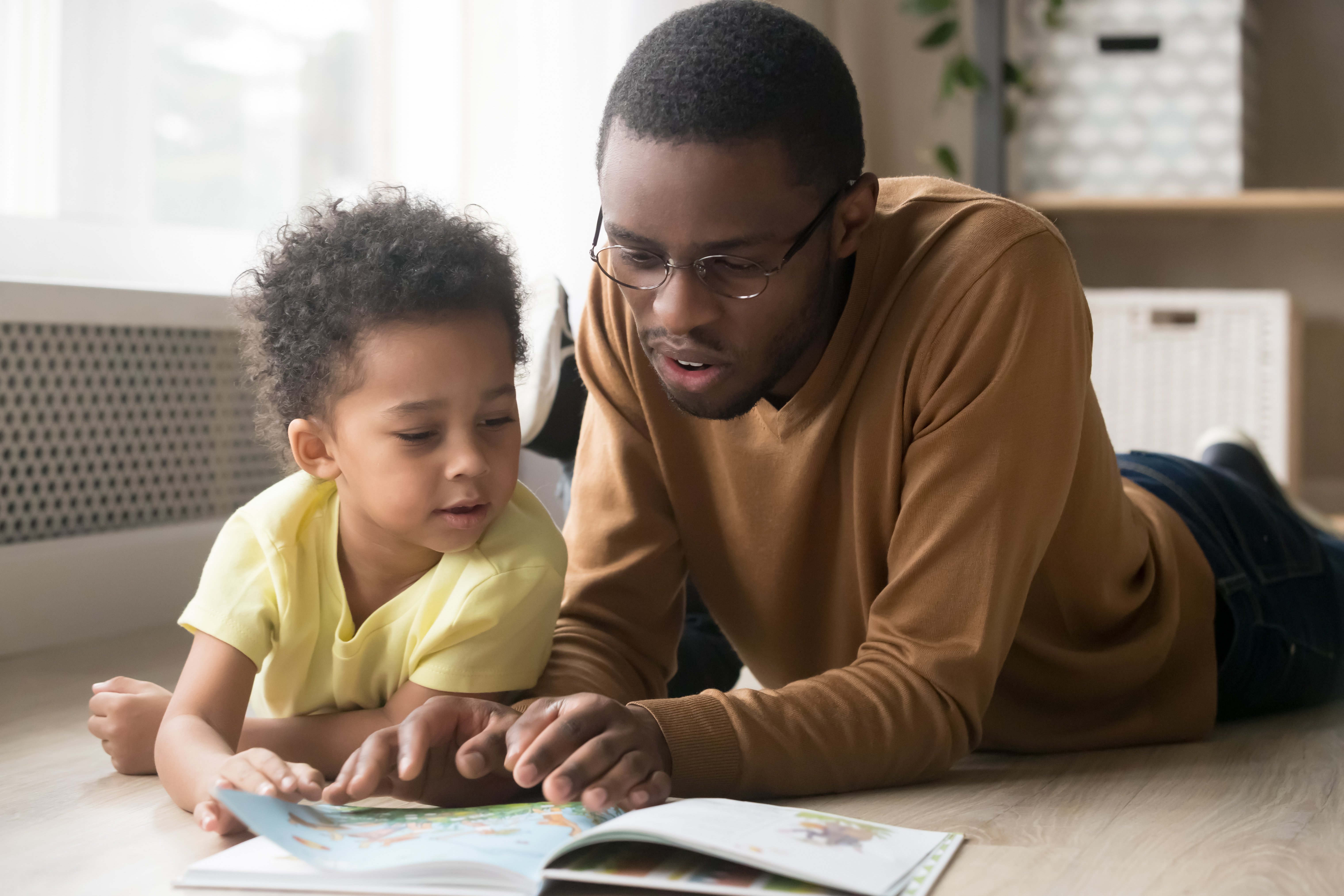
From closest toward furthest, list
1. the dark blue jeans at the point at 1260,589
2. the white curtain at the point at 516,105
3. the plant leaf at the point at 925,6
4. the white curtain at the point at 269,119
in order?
the dark blue jeans at the point at 1260,589 < the white curtain at the point at 269,119 < the white curtain at the point at 516,105 < the plant leaf at the point at 925,6

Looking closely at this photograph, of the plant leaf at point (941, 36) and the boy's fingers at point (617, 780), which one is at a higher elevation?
the plant leaf at point (941, 36)

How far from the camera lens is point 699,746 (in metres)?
1.00

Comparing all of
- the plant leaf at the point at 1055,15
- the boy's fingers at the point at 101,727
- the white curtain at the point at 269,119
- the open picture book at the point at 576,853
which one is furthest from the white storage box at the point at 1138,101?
the boy's fingers at the point at 101,727

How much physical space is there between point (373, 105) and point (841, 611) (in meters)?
1.83

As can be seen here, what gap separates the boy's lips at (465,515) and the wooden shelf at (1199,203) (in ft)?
6.22

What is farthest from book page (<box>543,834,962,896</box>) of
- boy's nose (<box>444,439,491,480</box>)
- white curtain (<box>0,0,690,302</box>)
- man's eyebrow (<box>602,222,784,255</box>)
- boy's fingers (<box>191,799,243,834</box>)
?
white curtain (<box>0,0,690,302</box>)

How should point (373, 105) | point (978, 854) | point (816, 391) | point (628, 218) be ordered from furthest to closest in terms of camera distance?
point (373, 105) < point (816, 391) < point (628, 218) < point (978, 854)

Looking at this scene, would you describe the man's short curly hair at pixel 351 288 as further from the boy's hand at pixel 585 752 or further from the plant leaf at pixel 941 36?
the plant leaf at pixel 941 36

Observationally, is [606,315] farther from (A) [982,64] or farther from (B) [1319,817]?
(A) [982,64]

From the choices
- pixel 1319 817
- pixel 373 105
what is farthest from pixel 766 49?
pixel 373 105

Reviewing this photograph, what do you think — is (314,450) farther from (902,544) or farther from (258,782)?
(902,544)

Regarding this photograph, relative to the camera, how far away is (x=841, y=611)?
1.27 m

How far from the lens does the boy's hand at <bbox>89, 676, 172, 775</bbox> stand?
47.0 inches

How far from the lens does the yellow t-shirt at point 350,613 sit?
112 cm
